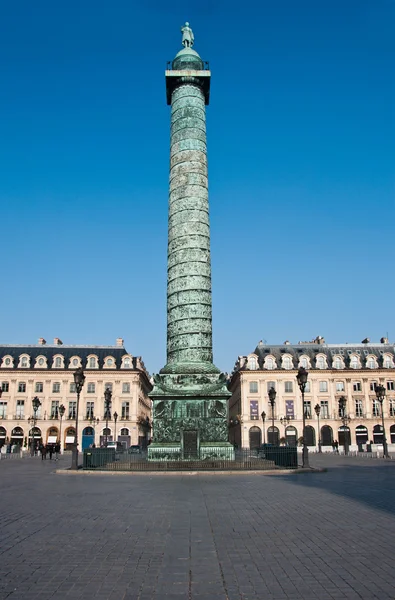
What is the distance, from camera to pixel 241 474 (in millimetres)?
18141

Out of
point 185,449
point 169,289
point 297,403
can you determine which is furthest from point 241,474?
point 297,403

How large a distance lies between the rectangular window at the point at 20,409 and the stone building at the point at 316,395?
71.9ft

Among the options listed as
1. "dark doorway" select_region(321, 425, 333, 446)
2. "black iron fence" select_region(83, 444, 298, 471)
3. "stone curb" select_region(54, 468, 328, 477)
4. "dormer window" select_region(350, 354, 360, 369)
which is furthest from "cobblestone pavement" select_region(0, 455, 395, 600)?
"dormer window" select_region(350, 354, 360, 369)

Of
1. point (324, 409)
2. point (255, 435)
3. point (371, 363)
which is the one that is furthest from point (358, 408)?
point (255, 435)

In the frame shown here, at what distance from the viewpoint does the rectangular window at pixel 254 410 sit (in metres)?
54.4

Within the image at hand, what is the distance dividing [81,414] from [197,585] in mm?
52457

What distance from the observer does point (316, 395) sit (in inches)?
2194

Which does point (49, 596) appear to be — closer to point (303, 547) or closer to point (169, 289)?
point (303, 547)

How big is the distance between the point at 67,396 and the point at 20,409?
4779 mm

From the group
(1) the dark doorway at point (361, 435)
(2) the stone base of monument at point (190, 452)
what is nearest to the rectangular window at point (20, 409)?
(1) the dark doorway at point (361, 435)

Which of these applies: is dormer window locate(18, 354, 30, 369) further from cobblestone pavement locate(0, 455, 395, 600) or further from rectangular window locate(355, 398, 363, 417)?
cobblestone pavement locate(0, 455, 395, 600)

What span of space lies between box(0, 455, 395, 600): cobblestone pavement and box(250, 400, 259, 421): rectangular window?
1714 inches

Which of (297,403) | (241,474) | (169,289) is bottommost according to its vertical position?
(241,474)

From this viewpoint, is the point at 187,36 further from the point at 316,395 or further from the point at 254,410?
the point at 316,395
